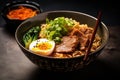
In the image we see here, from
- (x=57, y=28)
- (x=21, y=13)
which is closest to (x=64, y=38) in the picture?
(x=57, y=28)

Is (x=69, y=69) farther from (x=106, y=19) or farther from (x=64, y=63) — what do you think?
(x=106, y=19)

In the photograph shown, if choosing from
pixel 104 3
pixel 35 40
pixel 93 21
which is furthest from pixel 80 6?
pixel 35 40

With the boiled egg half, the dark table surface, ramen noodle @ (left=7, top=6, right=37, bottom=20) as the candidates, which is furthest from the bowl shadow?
ramen noodle @ (left=7, top=6, right=37, bottom=20)

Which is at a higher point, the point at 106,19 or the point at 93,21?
the point at 93,21

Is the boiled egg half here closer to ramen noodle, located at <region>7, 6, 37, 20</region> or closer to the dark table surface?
the dark table surface

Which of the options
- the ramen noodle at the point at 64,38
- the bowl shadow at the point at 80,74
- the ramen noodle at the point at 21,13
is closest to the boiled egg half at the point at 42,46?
the ramen noodle at the point at 64,38

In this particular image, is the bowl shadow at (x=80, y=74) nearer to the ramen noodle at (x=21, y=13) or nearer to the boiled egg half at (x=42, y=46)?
the boiled egg half at (x=42, y=46)
